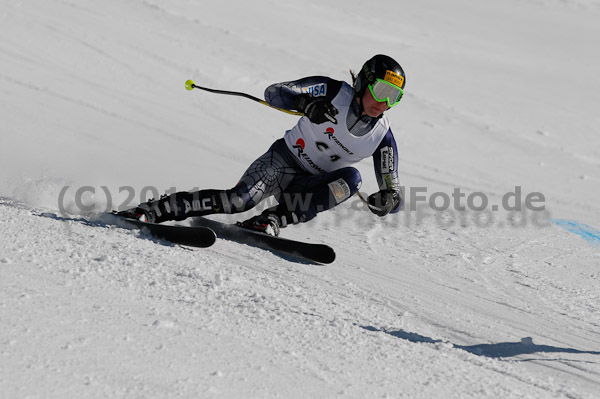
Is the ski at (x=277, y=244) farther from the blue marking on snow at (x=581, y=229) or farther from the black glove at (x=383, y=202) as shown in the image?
the blue marking on snow at (x=581, y=229)

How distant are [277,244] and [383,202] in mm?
830

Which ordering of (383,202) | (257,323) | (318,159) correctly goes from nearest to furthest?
(257,323)
(383,202)
(318,159)

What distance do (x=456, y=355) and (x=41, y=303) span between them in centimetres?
205

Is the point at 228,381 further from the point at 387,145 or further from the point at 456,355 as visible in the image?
the point at 387,145

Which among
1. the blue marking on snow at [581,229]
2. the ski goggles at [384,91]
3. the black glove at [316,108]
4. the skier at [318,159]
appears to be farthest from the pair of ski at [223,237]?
the blue marking on snow at [581,229]

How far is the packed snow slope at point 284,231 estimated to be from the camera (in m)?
3.09

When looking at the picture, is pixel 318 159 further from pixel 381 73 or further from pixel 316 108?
pixel 381 73

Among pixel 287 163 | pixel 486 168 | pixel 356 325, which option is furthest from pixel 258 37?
pixel 356 325

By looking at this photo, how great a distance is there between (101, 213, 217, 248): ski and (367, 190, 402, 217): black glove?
1237 mm

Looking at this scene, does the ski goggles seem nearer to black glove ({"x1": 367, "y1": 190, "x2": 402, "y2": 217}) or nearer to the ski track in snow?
black glove ({"x1": 367, "y1": 190, "x2": 402, "y2": 217})

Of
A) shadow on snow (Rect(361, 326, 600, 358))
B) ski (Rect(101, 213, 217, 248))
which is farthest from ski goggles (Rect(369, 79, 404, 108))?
shadow on snow (Rect(361, 326, 600, 358))

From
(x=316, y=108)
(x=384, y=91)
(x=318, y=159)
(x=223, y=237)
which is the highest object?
(x=384, y=91)

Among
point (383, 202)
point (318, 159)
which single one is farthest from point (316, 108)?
point (383, 202)

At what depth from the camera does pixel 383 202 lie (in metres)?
5.08
